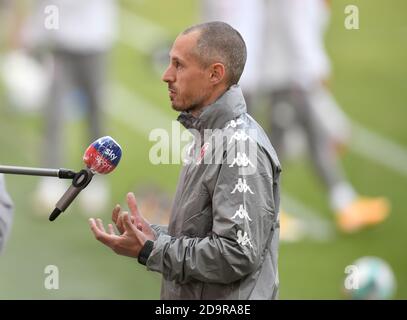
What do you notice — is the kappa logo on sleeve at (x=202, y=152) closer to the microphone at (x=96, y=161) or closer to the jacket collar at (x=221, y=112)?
the jacket collar at (x=221, y=112)

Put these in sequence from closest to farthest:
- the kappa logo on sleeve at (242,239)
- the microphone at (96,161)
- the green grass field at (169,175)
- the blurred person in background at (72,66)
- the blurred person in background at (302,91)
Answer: the kappa logo on sleeve at (242,239), the microphone at (96,161), the green grass field at (169,175), the blurred person in background at (72,66), the blurred person in background at (302,91)

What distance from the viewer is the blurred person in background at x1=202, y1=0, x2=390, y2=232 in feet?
20.6

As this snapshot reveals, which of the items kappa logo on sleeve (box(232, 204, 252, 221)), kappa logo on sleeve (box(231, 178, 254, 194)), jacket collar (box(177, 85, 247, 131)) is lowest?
kappa logo on sleeve (box(232, 204, 252, 221))

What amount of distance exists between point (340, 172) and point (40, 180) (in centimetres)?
192

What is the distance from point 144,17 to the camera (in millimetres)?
6207

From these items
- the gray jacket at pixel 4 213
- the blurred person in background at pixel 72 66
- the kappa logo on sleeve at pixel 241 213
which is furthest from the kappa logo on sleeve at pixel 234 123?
the blurred person in background at pixel 72 66

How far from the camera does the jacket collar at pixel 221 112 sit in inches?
112

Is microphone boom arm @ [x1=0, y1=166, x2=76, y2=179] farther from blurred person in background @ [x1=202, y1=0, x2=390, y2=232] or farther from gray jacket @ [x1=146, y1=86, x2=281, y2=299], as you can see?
blurred person in background @ [x1=202, y1=0, x2=390, y2=232]

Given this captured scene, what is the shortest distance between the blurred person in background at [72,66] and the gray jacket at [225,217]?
316cm

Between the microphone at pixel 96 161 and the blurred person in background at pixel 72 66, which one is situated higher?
the blurred person in background at pixel 72 66

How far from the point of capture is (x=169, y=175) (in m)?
6.17

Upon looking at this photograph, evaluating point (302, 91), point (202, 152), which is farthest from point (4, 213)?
point (302, 91)

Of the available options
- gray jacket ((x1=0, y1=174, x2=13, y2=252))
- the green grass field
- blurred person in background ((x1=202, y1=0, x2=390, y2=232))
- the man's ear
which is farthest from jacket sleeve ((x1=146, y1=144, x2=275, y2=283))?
blurred person in background ((x1=202, y1=0, x2=390, y2=232))

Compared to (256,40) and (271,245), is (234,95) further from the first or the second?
(256,40)
